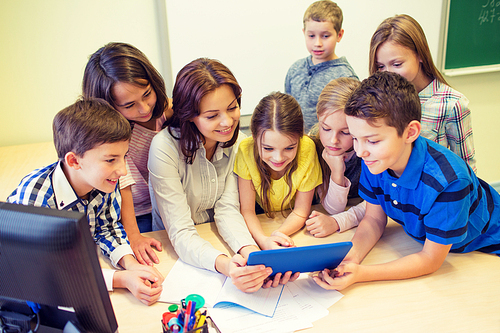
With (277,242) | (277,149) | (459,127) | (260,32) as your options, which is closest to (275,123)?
(277,149)

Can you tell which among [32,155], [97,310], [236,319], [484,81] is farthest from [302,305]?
[484,81]

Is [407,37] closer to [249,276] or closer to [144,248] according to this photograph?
[249,276]

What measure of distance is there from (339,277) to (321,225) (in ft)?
0.90

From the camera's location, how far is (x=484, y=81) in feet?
9.74

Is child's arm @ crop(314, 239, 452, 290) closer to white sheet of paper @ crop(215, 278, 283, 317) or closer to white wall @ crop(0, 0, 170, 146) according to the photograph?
white sheet of paper @ crop(215, 278, 283, 317)

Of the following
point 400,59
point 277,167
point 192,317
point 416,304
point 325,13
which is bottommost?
point 416,304

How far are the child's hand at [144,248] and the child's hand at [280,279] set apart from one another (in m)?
0.36

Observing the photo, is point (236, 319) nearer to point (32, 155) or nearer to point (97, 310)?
point (97, 310)

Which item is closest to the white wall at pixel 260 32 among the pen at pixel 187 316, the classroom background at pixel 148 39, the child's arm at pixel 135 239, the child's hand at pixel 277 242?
the classroom background at pixel 148 39

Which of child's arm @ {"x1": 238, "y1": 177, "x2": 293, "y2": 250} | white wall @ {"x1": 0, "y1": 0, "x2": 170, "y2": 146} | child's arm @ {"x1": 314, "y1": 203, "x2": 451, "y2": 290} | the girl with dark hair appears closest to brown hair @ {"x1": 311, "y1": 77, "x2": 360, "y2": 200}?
child's arm @ {"x1": 238, "y1": 177, "x2": 293, "y2": 250}

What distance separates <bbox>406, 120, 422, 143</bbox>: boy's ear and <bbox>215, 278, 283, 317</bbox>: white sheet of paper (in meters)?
0.54

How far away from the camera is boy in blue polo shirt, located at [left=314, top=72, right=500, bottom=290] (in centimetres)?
94

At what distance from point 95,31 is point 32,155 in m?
0.84

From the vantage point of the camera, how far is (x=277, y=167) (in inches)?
49.7
